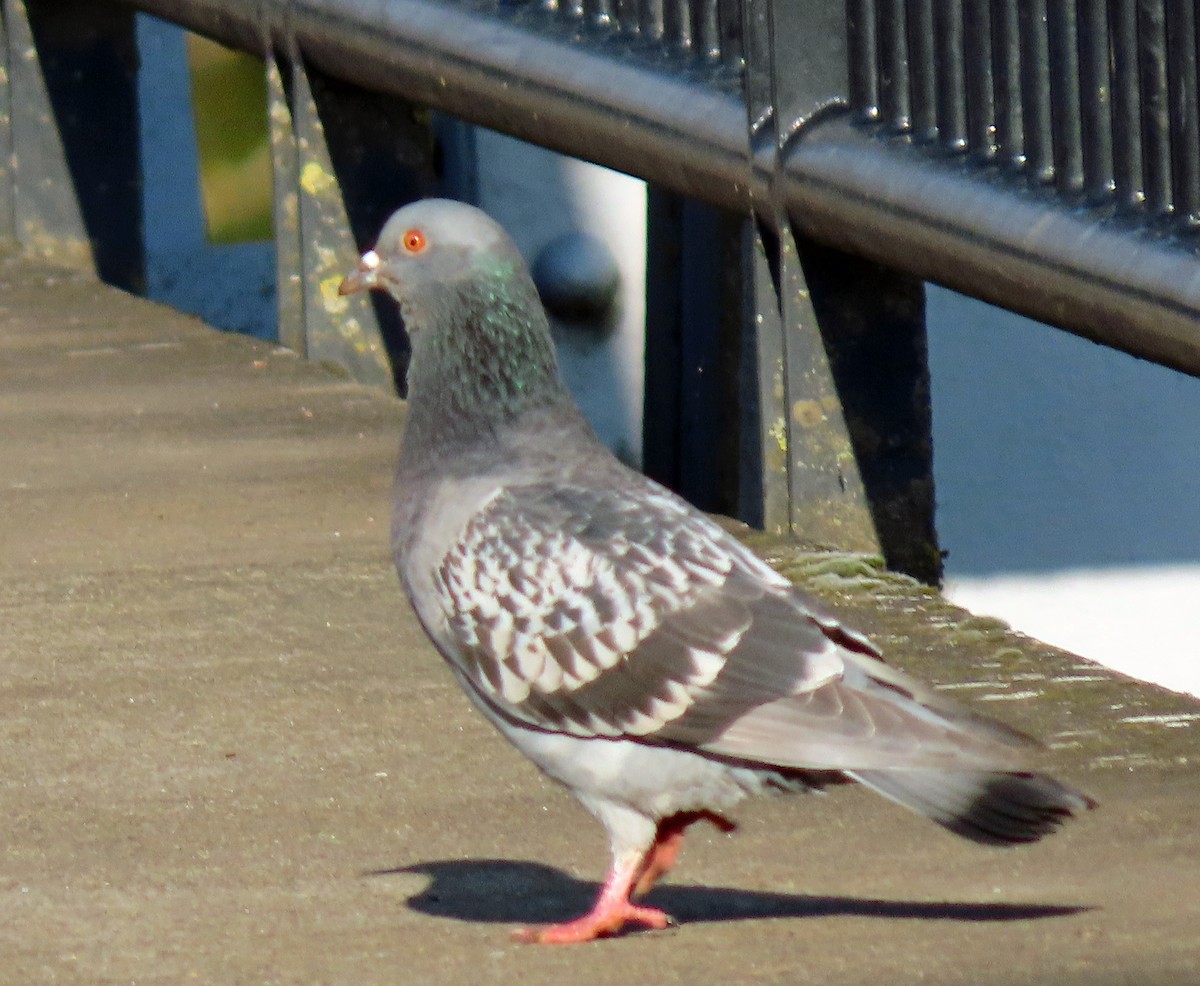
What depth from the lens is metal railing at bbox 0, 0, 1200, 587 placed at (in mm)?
5254

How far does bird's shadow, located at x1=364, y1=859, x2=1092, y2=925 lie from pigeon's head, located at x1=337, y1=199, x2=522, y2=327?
3.37 feet

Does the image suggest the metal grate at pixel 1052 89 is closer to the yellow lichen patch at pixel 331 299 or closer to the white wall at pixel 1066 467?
the yellow lichen patch at pixel 331 299

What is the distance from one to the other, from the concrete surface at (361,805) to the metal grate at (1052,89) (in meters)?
1.10

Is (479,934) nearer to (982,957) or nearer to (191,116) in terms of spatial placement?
(982,957)

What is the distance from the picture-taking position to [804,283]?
20.1ft

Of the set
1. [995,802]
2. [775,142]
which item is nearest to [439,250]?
[995,802]

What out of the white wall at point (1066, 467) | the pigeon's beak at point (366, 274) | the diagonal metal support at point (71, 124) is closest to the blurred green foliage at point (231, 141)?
the diagonal metal support at point (71, 124)

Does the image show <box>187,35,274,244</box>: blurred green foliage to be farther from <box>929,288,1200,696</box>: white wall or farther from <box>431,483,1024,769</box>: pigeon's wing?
<box>431,483,1024,769</box>: pigeon's wing

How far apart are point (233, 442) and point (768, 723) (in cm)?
356

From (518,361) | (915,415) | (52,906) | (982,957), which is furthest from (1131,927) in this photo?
(915,415)

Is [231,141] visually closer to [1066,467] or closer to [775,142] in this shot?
[1066,467]

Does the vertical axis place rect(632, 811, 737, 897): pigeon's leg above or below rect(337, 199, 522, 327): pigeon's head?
below

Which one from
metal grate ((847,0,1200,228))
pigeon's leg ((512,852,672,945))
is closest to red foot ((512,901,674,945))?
pigeon's leg ((512,852,672,945))

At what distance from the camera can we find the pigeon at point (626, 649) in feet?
11.8
